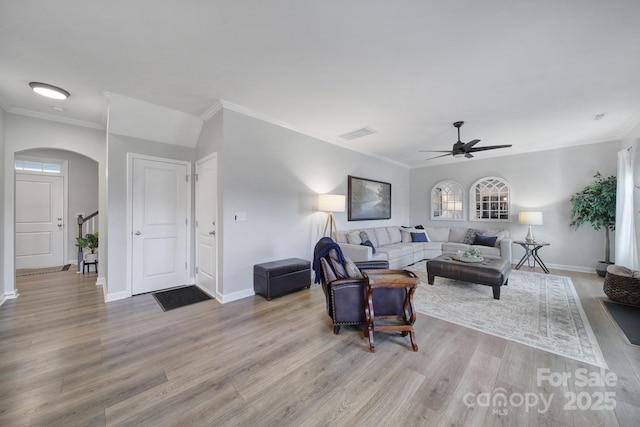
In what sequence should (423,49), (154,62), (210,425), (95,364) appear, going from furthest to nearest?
(154,62), (423,49), (95,364), (210,425)

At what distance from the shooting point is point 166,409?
5.01ft

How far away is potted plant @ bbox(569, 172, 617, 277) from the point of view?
4387 mm

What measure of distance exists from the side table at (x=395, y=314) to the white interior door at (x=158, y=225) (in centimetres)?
323

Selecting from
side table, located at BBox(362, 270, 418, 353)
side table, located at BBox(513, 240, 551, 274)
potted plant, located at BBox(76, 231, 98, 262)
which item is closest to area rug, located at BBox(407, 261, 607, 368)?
side table, located at BBox(513, 240, 551, 274)

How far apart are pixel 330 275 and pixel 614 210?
18.2 ft

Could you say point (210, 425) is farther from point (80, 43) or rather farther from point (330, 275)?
point (80, 43)

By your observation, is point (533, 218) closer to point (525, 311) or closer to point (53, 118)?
point (525, 311)

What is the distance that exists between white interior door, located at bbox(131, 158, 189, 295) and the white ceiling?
1040 mm

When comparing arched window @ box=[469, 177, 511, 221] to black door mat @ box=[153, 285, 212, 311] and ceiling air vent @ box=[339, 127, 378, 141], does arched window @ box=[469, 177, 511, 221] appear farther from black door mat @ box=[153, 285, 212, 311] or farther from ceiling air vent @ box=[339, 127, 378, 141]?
black door mat @ box=[153, 285, 212, 311]

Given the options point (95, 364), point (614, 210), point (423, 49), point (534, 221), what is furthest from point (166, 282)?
point (614, 210)

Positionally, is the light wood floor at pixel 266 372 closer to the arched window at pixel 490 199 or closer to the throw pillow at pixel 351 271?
the throw pillow at pixel 351 271

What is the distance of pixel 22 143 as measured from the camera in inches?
137

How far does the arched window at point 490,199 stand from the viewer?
5.88 meters

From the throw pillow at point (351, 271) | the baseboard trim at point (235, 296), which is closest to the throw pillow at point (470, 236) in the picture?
the throw pillow at point (351, 271)
